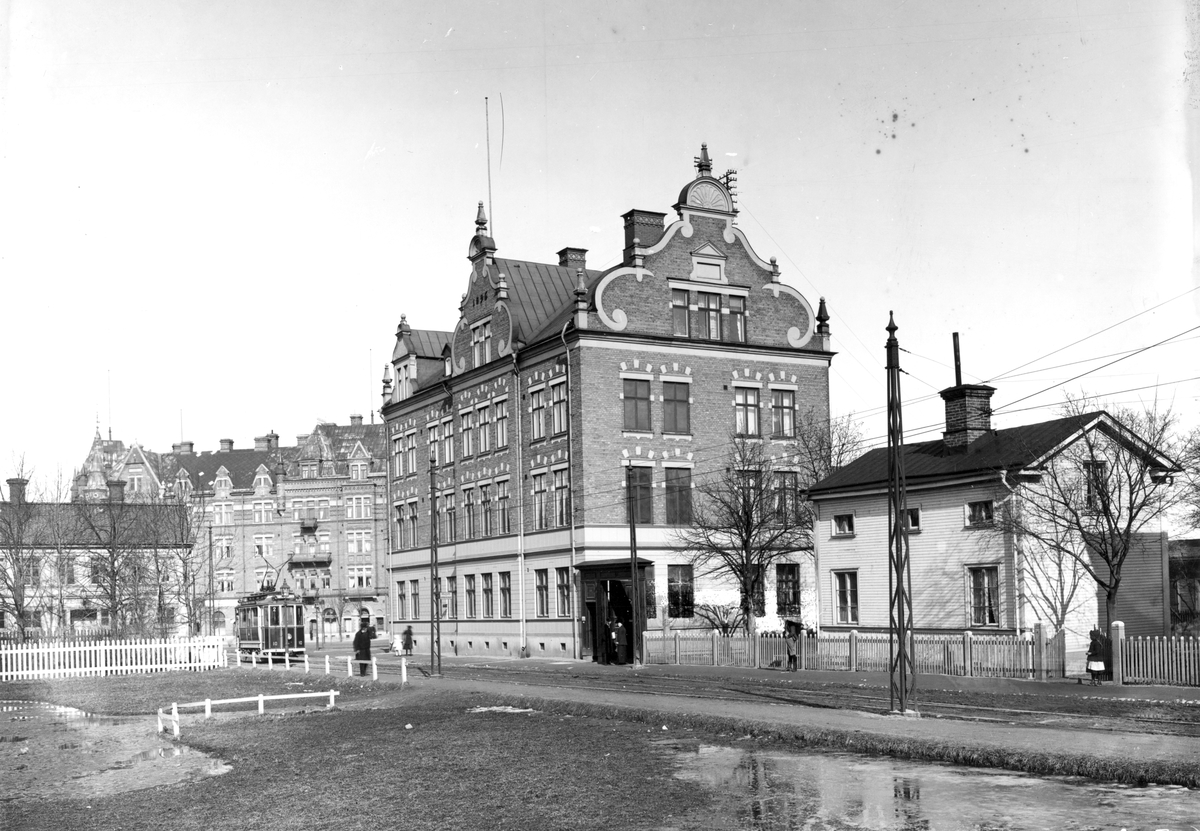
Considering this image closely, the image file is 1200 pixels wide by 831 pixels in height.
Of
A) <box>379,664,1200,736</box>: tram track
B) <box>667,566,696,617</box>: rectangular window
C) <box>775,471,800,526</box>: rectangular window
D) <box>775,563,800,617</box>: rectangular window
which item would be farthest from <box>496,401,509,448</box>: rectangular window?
<box>379,664,1200,736</box>: tram track

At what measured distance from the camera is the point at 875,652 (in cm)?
3647

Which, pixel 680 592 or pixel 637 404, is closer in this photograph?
pixel 680 592

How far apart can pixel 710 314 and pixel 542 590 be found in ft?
45.3

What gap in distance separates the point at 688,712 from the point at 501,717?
404 centimetres

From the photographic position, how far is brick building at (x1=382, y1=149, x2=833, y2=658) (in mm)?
51188

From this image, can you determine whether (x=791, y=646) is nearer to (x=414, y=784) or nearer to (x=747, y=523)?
(x=747, y=523)

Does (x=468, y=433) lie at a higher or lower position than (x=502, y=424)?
lower

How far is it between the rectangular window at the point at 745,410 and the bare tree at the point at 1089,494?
18.9 meters

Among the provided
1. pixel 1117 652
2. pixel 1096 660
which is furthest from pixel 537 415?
pixel 1117 652

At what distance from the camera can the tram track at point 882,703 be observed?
21.6 meters

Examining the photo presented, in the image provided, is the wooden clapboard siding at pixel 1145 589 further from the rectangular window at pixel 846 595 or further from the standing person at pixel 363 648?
the standing person at pixel 363 648

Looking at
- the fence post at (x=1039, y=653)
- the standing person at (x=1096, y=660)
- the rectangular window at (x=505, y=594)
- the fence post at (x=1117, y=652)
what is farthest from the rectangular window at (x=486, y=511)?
the fence post at (x=1117, y=652)

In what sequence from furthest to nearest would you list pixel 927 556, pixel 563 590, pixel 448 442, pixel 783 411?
pixel 448 442
pixel 783 411
pixel 563 590
pixel 927 556

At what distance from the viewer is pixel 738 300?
5491 centimetres
